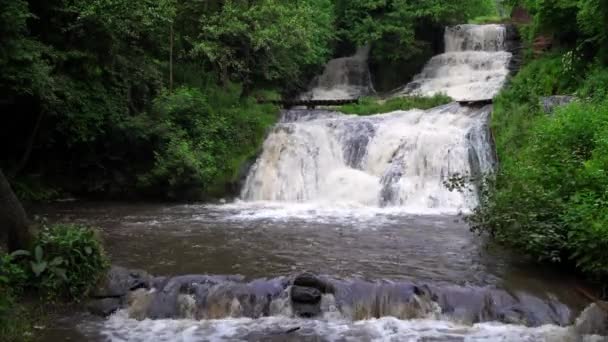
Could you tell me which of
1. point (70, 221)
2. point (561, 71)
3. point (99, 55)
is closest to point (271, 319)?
point (70, 221)

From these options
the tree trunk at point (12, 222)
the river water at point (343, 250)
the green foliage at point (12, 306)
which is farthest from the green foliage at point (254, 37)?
the green foliage at point (12, 306)

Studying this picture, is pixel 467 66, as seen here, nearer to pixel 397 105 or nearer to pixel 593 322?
pixel 397 105

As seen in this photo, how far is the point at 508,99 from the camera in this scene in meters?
17.6

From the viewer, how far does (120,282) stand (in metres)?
8.37

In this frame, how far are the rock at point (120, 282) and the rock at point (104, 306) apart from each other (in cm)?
13

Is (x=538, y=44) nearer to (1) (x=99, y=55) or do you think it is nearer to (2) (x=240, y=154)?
(2) (x=240, y=154)

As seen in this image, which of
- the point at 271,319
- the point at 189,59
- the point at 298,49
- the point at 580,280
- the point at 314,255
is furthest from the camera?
the point at 298,49

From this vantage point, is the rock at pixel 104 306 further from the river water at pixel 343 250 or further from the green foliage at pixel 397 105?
the green foliage at pixel 397 105

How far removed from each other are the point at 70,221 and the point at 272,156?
678 cm

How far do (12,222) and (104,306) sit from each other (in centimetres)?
161

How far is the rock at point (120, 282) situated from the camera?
8.11 meters

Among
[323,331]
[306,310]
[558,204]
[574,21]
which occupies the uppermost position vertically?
[574,21]

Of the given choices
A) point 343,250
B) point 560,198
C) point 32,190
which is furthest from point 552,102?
point 32,190

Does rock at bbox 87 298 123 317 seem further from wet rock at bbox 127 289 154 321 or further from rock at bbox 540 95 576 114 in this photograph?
rock at bbox 540 95 576 114
